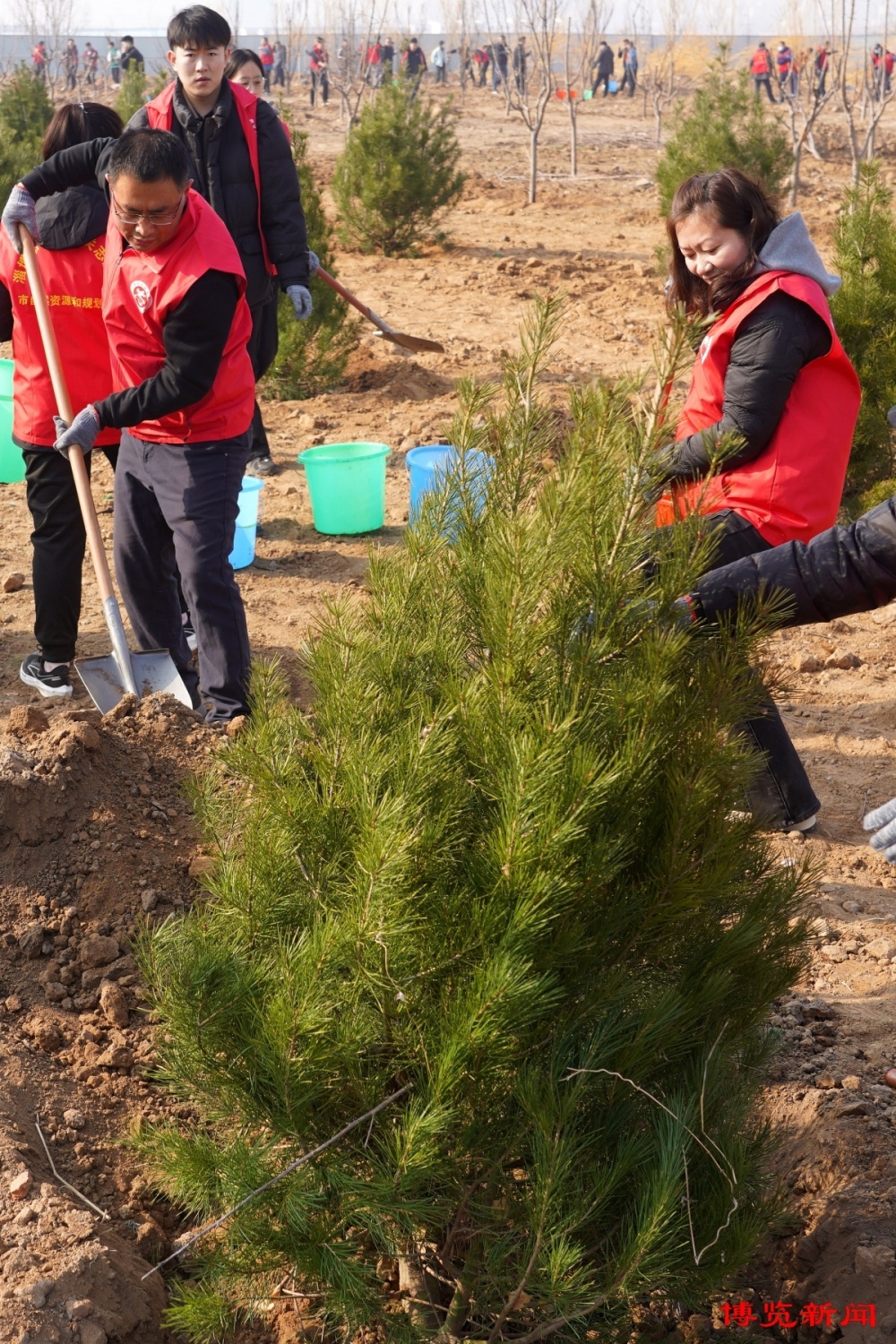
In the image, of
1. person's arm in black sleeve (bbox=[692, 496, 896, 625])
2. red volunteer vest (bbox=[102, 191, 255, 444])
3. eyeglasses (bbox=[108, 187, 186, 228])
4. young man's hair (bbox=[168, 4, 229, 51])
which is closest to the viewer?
person's arm in black sleeve (bbox=[692, 496, 896, 625])

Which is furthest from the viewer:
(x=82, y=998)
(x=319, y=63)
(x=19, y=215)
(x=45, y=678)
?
(x=319, y=63)

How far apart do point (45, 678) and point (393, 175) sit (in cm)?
970

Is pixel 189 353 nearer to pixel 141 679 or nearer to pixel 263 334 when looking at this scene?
pixel 141 679

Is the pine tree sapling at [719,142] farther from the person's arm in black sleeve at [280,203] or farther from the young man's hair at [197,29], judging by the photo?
the young man's hair at [197,29]

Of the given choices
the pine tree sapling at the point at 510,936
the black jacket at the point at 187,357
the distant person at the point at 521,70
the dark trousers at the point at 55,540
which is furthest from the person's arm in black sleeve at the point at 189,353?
the distant person at the point at 521,70

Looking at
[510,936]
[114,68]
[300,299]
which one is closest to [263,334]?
[300,299]

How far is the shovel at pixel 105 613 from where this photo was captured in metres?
3.81

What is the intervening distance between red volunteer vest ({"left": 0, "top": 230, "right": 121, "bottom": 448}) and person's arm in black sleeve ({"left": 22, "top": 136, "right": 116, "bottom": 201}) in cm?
20

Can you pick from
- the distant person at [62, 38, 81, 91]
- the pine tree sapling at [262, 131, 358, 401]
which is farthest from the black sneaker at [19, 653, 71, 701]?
the distant person at [62, 38, 81, 91]

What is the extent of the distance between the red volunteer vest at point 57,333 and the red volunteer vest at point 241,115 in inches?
33.7

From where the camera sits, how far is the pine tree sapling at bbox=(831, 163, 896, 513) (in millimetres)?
5797

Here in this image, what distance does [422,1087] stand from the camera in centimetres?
161

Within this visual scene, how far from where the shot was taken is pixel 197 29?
429 cm

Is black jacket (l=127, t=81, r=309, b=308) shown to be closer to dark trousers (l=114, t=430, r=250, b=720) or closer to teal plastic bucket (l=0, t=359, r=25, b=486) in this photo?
dark trousers (l=114, t=430, r=250, b=720)
